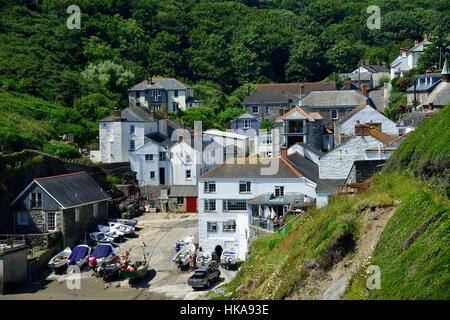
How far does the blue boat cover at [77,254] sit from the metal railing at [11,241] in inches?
135

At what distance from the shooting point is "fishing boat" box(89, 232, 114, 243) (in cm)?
4420

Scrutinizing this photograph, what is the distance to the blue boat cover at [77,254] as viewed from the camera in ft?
131

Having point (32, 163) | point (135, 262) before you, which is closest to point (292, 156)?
point (135, 262)

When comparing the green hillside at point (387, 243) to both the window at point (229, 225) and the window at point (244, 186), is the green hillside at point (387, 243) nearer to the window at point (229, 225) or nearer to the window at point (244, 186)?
the window at point (229, 225)

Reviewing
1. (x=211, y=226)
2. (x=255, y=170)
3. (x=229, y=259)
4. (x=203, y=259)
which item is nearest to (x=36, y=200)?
(x=211, y=226)

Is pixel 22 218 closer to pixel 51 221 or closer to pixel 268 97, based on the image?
pixel 51 221

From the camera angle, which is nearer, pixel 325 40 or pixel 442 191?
pixel 442 191

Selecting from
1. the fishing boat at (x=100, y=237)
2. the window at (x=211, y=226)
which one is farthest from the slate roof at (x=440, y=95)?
the fishing boat at (x=100, y=237)

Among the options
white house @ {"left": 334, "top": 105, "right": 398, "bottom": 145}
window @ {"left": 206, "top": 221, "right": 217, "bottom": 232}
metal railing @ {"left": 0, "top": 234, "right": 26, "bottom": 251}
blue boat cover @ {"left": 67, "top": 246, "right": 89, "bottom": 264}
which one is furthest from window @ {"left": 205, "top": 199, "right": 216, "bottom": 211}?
Result: white house @ {"left": 334, "top": 105, "right": 398, "bottom": 145}

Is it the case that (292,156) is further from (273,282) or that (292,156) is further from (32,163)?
(273,282)

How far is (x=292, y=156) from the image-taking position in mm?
46438

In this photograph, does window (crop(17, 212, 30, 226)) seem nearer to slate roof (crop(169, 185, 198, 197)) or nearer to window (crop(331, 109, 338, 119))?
slate roof (crop(169, 185, 198, 197))

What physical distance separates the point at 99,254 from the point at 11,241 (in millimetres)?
5968
